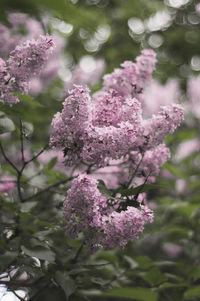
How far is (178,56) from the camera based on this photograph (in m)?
6.23

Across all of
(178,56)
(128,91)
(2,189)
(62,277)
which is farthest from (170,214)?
(178,56)

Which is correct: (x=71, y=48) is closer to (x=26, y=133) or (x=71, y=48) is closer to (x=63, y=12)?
(x=26, y=133)

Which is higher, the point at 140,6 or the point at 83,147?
the point at 140,6

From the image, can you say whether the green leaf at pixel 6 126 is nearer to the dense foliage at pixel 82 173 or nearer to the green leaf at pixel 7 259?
the dense foliage at pixel 82 173

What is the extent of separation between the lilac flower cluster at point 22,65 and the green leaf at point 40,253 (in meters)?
0.60

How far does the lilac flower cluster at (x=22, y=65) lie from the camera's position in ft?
5.10

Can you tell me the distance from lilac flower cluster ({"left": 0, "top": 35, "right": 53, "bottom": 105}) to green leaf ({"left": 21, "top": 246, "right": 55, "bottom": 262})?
604mm

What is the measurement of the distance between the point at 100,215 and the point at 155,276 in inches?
32.6

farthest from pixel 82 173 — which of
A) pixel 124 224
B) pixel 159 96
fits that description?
pixel 159 96

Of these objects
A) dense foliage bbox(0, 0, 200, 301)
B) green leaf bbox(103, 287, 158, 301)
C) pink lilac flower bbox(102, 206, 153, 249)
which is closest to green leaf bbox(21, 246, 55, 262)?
dense foliage bbox(0, 0, 200, 301)

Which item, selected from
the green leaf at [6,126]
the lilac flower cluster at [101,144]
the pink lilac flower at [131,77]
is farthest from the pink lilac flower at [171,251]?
the green leaf at [6,126]

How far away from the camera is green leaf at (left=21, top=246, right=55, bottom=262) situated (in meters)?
1.46

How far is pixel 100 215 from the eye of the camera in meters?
1.44

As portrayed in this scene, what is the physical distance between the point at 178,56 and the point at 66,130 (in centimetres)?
512
